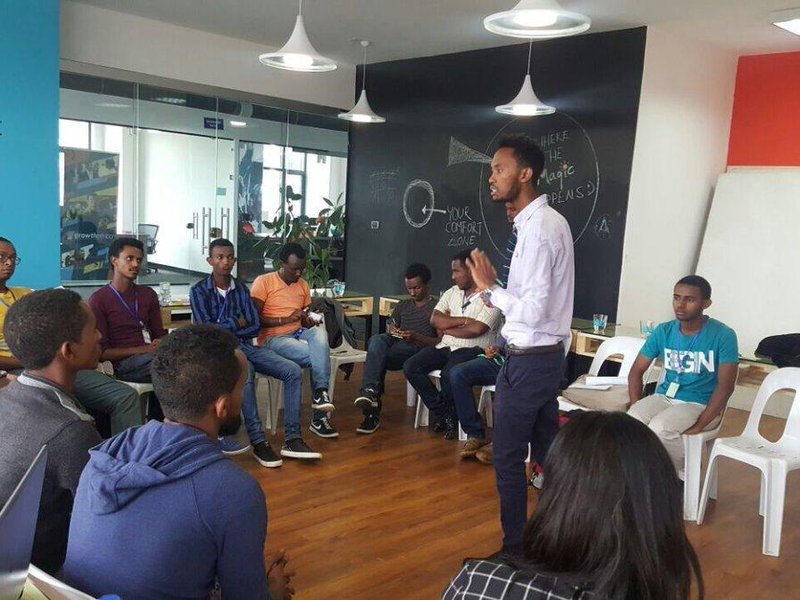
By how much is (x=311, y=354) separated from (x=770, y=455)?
266 cm

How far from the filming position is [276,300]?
475cm

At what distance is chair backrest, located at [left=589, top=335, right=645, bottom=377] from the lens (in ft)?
14.2

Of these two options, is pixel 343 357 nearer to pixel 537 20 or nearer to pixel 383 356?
pixel 383 356

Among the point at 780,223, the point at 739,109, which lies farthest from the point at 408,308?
the point at 739,109

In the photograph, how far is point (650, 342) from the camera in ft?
12.6

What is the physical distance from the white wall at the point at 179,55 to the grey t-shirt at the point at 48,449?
5.16 meters

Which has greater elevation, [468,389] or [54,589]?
[54,589]

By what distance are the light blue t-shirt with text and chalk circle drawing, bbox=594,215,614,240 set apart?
2163 mm

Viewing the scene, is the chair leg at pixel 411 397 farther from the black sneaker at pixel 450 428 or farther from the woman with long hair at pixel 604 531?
the woman with long hair at pixel 604 531

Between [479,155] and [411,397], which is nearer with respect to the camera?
[411,397]

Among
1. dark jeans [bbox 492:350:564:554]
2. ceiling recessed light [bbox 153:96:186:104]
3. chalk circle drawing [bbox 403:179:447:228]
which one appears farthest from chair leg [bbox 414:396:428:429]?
ceiling recessed light [bbox 153:96:186:104]

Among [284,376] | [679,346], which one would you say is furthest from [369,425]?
[679,346]

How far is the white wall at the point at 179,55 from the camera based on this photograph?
6.15m

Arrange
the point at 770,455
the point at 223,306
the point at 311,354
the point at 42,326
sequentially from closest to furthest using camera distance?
1. the point at 42,326
2. the point at 770,455
3. the point at 223,306
4. the point at 311,354
